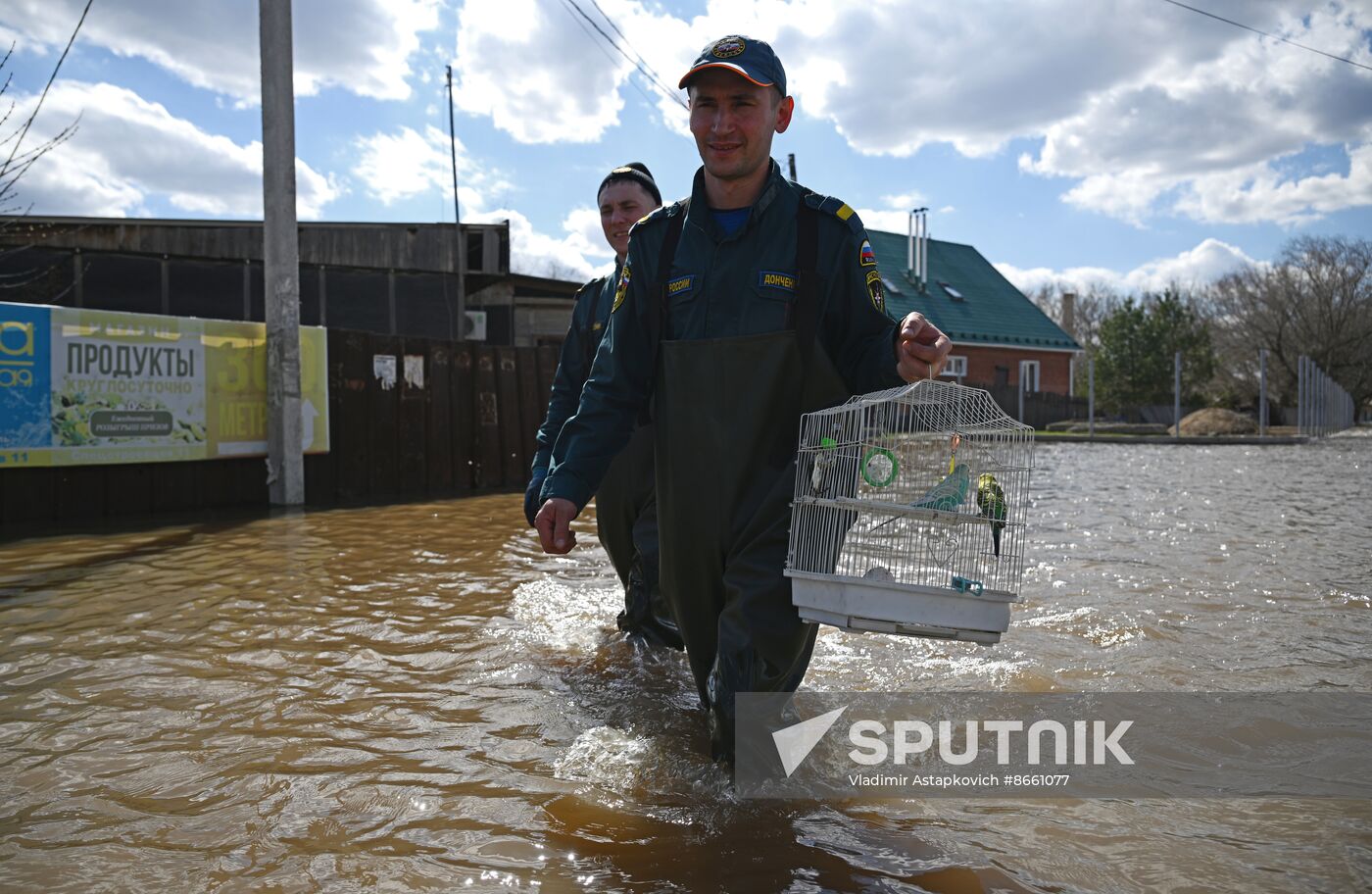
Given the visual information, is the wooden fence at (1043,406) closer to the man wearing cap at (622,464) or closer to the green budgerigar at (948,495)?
the man wearing cap at (622,464)

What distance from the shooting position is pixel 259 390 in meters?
10.1

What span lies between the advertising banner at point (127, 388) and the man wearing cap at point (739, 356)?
7.34m

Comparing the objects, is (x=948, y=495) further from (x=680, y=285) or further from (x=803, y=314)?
(x=680, y=285)

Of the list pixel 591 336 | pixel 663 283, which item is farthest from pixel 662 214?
pixel 591 336

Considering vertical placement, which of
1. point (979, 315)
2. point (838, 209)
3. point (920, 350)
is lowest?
point (920, 350)

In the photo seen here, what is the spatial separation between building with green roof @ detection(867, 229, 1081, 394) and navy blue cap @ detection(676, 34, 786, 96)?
108 ft

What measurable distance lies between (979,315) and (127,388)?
34420 mm

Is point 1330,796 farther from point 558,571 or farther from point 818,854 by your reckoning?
point 558,571

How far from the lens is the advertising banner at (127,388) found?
806 centimetres

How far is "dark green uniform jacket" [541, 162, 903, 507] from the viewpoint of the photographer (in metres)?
2.75

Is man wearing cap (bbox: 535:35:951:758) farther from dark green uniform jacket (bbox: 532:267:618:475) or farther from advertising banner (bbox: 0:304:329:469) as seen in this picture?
advertising banner (bbox: 0:304:329:469)

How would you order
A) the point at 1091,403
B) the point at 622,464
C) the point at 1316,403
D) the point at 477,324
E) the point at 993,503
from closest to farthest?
the point at 993,503 < the point at 622,464 < the point at 477,324 < the point at 1091,403 < the point at 1316,403

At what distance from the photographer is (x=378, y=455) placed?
11.5 metres

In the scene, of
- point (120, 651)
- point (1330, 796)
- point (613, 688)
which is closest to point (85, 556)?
point (120, 651)
